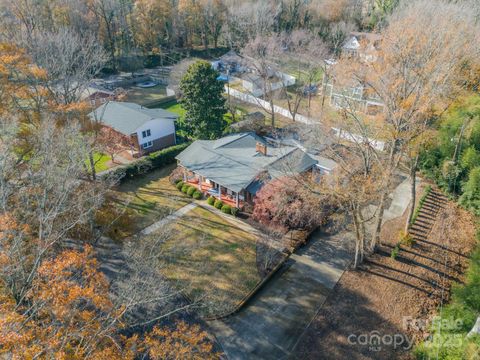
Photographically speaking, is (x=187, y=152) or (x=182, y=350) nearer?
(x=182, y=350)

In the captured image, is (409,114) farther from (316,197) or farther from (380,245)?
(380,245)

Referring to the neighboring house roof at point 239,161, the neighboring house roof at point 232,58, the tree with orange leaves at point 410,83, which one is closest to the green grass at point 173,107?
the neighboring house roof at point 239,161

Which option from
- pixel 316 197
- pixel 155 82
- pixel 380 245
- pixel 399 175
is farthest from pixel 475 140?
pixel 155 82

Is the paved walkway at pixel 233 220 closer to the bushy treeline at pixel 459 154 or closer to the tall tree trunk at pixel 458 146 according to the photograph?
the bushy treeline at pixel 459 154

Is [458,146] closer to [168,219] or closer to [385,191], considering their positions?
[385,191]

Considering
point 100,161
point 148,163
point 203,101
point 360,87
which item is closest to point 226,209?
point 148,163

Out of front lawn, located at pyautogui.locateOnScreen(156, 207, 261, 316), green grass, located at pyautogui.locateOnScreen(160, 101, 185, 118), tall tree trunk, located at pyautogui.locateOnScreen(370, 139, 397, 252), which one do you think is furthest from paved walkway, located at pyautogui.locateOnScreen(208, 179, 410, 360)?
green grass, located at pyautogui.locateOnScreen(160, 101, 185, 118)

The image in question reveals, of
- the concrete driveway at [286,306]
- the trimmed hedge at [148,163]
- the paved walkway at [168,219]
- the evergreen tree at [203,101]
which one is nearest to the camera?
the concrete driveway at [286,306]
